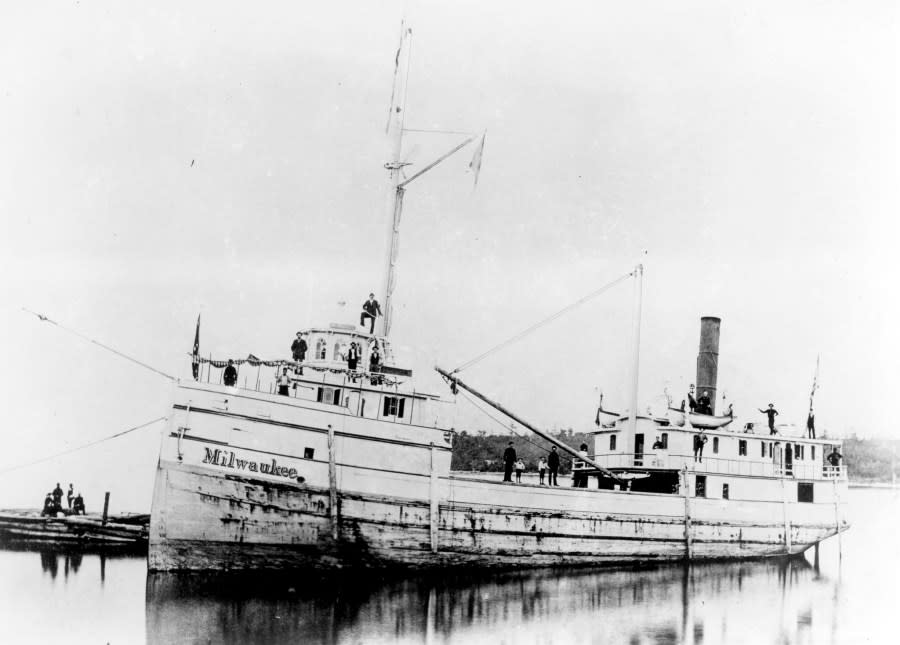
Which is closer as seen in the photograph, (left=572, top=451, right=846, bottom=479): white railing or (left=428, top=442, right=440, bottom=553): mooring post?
(left=428, top=442, right=440, bottom=553): mooring post

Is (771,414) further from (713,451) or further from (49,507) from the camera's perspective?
(49,507)

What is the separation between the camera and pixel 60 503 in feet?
90.3

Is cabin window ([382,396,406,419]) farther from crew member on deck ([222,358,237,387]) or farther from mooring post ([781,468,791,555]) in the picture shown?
mooring post ([781,468,791,555])

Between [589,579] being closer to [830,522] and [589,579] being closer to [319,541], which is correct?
[319,541]

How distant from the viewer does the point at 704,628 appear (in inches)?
715

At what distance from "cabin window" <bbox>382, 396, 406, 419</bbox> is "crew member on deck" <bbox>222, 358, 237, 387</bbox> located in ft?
13.7

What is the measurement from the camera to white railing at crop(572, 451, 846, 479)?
26.8m

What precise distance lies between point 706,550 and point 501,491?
832cm

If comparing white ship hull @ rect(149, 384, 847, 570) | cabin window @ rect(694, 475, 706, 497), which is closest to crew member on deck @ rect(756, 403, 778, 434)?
cabin window @ rect(694, 475, 706, 497)

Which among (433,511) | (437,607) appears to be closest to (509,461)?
(433,511)

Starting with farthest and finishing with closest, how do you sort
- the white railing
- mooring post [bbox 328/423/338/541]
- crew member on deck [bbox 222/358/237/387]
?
1. the white railing
2. crew member on deck [bbox 222/358/237/387]
3. mooring post [bbox 328/423/338/541]

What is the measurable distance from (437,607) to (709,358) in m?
14.8

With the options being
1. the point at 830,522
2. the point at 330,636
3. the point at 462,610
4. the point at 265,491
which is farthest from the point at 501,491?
the point at 830,522

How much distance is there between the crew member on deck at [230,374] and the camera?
21.4 meters
